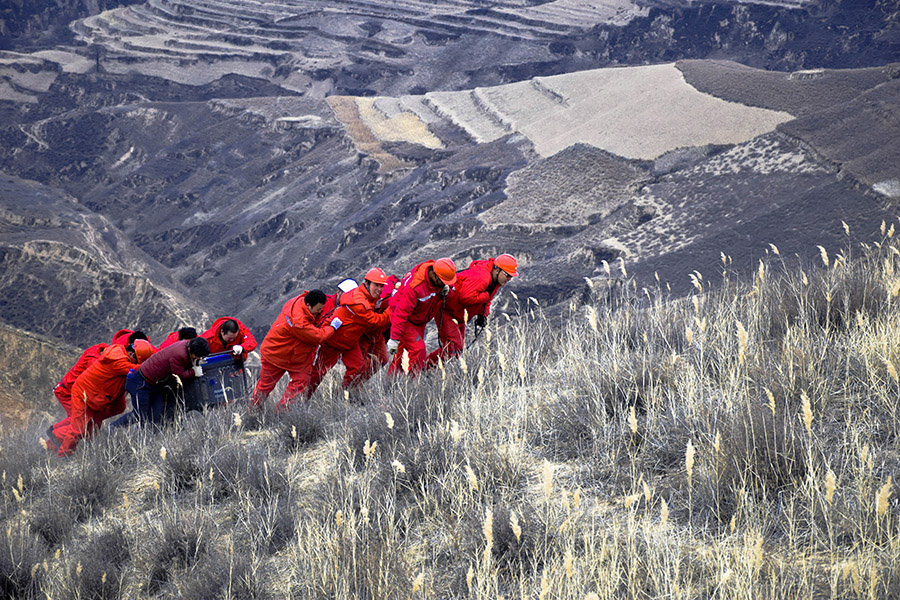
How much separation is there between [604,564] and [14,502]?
12.3 feet

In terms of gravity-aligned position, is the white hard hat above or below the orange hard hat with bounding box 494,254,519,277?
below

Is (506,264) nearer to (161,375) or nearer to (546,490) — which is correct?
(161,375)

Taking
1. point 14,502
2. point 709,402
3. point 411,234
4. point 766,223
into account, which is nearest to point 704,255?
point 766,223

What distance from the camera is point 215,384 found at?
6.60m

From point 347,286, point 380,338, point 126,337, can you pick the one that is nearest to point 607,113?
point 380,338

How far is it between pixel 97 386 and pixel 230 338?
1.16 m

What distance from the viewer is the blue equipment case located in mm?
6531

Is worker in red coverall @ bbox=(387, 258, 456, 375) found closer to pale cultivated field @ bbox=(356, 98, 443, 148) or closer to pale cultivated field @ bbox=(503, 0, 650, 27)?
pale cultivated field @ bbox=(356, 98, 443, 148)

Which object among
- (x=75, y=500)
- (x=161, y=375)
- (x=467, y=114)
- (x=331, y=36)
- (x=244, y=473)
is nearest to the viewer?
(x=244, y=473)

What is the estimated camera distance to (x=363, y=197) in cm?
2595

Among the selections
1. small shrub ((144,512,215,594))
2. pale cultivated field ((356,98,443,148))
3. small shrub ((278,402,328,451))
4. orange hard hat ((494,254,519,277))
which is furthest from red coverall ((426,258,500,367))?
pale cultivated field ((356,98,443,148))

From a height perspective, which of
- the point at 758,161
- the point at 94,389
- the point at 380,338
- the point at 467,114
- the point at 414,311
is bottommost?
the point at 467,114

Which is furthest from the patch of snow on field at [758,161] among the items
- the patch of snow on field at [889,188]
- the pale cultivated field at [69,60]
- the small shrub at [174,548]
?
the pale cultivated field at [69,60]

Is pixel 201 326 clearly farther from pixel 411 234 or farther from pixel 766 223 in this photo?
pixel 766 223
